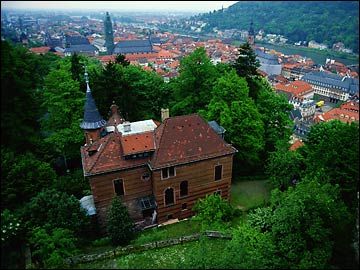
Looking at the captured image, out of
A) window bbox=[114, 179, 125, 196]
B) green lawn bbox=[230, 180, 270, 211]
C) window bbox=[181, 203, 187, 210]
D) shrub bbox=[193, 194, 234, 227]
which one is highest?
window bbox=[114, 179, 125, 196]

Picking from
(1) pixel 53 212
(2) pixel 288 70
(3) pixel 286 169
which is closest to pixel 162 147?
(1) pixel 53 212

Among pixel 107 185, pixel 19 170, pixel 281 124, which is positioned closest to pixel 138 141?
pixel 107 185

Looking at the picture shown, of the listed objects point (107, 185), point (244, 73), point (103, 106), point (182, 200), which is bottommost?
point (182, 200)

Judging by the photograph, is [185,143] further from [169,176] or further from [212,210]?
[212,210]

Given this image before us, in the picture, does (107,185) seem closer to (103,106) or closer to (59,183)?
(59,183)

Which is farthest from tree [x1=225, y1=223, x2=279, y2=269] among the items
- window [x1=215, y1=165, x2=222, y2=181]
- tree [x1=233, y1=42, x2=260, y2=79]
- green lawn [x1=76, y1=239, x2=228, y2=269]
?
tree [x1=233, y1=42, x2=260, y2=79]

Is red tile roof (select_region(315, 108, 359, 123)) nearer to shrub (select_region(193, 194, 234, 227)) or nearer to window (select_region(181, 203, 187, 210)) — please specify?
shrub (select_region(193, 194, 234, 227))
